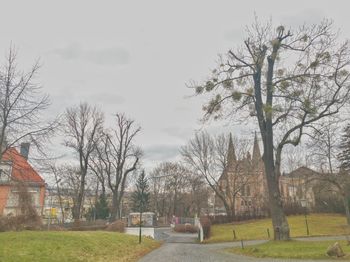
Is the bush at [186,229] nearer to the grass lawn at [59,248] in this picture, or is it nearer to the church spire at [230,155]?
the church spire at [230,155]

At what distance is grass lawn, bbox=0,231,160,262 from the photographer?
14.3 m

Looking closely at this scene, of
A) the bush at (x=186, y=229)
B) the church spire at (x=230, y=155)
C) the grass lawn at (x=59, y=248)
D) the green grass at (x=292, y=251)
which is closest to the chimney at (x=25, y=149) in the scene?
the grass lawn at (x=59, y=248)

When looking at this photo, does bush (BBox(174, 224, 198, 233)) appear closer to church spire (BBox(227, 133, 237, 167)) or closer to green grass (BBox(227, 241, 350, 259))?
church spire (BBox(227, 133, 237, 167))

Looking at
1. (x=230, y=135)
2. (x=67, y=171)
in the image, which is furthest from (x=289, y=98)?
(x=67, y=171)

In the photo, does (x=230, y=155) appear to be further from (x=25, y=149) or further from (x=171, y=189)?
(x=25, y=149)

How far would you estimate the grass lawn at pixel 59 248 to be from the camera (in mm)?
14317

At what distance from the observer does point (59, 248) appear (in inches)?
643

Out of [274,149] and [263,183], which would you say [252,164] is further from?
[274,149]

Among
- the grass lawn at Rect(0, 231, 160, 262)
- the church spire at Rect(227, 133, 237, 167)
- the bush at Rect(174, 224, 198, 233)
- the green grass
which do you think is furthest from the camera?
the church spire at Rect(227, 133, 237, 167)

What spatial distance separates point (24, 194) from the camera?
27.1 meters

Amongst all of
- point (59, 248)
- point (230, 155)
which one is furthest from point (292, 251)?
point (230, 155)

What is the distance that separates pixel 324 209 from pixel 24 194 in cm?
4727

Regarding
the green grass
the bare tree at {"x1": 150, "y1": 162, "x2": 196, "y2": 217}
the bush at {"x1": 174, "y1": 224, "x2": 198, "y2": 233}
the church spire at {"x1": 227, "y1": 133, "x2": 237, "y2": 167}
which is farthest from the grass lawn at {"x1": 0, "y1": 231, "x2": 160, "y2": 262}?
the bare tree at {"x1": 150, "y1": 162, "x2": 196, "y2": 217}

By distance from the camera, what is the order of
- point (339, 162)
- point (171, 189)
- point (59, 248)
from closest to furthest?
point (59, 248) < point (339, 162) < point (171, 189)
